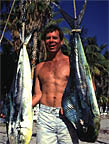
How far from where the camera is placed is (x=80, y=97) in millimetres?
1831

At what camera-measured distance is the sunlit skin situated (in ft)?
6.89

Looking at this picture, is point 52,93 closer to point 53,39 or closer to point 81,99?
point 81,99

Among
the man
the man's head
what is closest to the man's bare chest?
the man

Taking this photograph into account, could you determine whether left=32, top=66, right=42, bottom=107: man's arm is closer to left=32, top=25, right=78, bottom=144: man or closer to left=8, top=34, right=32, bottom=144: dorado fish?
left=32, top=25, right=78, bottom=144: man

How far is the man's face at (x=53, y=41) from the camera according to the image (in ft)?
6.95

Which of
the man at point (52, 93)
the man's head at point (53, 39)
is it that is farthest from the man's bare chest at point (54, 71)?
the man's head at point (53, 39)

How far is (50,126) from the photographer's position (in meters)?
2.07

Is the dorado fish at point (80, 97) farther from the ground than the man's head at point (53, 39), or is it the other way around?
the man's head at point (53, 39)

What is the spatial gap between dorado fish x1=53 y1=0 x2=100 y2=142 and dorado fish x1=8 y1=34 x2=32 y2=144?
32 cm

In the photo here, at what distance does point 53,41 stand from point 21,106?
65 centimetres

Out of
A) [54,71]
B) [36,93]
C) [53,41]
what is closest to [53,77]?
[54,71]

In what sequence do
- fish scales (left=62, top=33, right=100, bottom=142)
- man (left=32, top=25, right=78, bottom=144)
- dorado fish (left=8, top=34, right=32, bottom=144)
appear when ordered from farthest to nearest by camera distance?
man (left=32, top=25, right=78, bottom=144)
dorado fish (left=8, top=34, right=32, bottom=144)
fish scales (left=62, top=33, right=100, bottom=142)

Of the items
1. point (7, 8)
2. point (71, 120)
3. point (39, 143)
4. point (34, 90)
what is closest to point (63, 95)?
point (71, 120)

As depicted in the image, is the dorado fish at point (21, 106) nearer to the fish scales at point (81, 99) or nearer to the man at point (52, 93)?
the man at point (52, 93)
